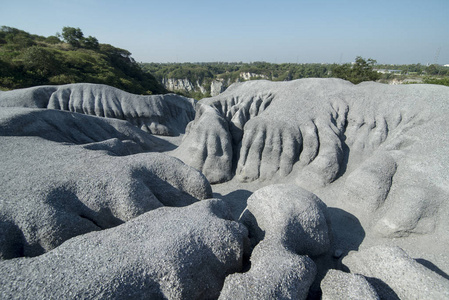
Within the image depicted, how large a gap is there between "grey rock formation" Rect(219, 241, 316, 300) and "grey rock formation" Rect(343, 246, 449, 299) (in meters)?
1.75

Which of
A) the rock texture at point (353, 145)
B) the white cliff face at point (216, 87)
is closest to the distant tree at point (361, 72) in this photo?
the rock texture at point (353, 145)

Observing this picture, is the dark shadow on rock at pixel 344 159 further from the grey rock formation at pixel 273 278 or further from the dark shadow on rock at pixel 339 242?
the grey rock formation at pixel 273 278

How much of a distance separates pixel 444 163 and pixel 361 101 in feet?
19.6

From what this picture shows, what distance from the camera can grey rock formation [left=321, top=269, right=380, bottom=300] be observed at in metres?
4.82

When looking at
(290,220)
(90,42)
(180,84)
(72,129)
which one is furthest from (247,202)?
(180,84)

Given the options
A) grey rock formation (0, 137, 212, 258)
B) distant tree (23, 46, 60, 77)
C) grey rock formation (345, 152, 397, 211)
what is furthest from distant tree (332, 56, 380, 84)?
distant tree (23, 46, 60, 77)

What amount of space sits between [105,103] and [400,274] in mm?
24359

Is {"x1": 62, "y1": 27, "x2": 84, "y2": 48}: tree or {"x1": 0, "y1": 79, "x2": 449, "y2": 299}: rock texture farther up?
{"x1": 62, "y1": 27, "x2": 84, "y2": 48}: tree

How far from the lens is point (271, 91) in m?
16.5

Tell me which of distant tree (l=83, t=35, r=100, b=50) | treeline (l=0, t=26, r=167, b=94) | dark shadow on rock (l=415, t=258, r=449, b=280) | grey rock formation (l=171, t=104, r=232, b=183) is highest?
distant tree (l=83, t=35, r=100, b=50)

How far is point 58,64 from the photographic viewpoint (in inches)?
1299

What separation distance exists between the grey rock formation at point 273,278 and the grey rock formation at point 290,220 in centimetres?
77

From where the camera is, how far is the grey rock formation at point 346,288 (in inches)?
190

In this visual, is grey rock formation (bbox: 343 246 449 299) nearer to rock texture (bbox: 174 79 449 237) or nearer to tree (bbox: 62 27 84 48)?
rock texture (bbox: 174 79 449 237)
